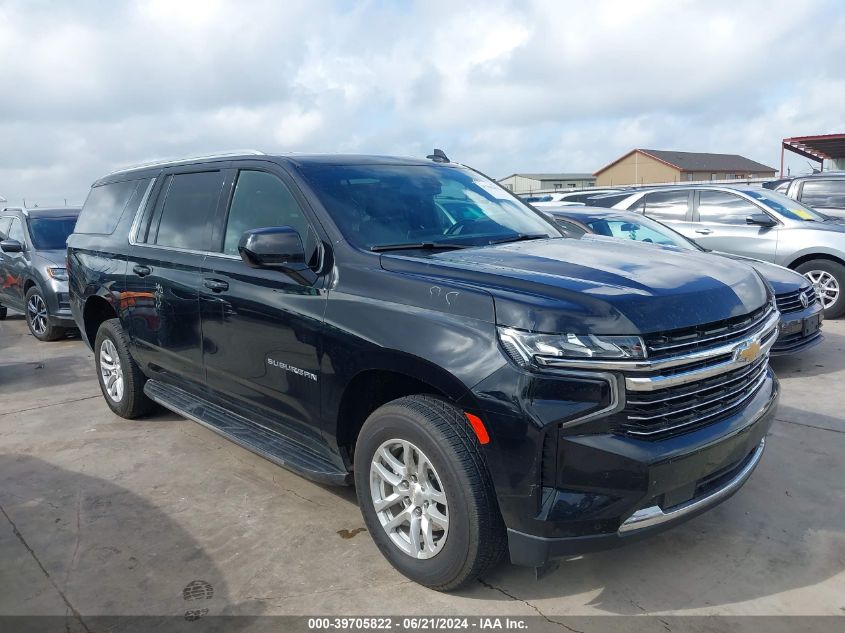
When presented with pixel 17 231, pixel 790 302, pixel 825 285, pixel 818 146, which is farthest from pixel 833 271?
pixel 818 146

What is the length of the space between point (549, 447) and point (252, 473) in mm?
2537

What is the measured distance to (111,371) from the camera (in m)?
5.72

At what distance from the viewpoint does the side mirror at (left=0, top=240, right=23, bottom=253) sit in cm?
949

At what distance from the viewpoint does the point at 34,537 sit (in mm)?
3760

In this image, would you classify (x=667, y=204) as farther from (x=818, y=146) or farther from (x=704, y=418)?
(x=818, y=146)

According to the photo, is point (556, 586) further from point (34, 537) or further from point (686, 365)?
point (34, 537)

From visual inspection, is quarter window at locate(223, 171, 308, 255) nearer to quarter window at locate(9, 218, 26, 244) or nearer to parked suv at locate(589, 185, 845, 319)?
parked suv at locate(589, 185, 845, 319)

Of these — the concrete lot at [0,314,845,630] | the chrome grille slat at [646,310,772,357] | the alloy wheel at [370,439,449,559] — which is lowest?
the concrete lot at [0,314,845,630]

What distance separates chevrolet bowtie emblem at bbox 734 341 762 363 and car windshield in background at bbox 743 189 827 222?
682 cm

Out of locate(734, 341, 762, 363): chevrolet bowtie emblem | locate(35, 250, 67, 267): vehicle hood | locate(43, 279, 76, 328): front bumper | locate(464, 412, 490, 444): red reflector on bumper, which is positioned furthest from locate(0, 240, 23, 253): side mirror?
locate(734, 341, 762, 363): chevrolet bowtie emblem

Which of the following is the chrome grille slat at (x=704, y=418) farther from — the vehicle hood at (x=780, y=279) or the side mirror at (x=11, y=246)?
the side mirror at (x=11, y=246)

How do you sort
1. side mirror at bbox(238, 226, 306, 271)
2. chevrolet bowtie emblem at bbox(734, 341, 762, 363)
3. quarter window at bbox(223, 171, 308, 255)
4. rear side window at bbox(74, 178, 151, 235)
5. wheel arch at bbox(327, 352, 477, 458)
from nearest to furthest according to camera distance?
wheel arch at bbox(327, 352, 477, 458)
chevrolet bowtie emblem at bbox(734, 341, 762, 363)
side mirror at bbox(238, 226, 306, 271)
quarter window at bbox(223, 171, 308, 255)
rear side window at bbox(74, 178, 151, 235)

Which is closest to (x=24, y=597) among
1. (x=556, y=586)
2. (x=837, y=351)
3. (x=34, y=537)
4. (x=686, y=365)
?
(x=34, y=537)

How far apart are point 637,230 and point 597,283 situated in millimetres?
5199
